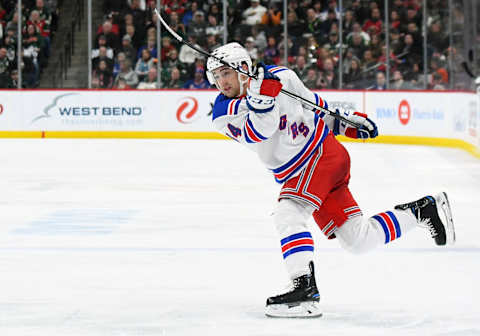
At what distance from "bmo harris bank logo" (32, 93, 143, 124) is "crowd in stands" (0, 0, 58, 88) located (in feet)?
2.02

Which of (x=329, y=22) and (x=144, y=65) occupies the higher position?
(x=329, y=22)

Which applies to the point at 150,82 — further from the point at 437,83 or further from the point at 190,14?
the point at 437,83

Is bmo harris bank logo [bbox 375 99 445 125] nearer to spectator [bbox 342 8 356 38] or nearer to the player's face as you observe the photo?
spectator [bbox 342 8 356 38]

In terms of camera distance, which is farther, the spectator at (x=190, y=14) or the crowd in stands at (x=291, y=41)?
the spectator at (x=190, y=14)

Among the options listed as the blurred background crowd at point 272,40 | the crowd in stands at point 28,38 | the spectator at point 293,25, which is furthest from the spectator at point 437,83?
the crowd in stands at point 28,38

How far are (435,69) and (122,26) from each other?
5125mm

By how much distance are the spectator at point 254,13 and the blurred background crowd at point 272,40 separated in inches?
0.6

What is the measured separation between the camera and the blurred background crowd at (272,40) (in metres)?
15.4

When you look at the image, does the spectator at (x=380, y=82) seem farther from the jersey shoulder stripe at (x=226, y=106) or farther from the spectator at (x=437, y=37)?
the jersey shoulder stripe at (x=226, y=106)

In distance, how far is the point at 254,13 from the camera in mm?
16188

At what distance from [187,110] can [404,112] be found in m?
A: 3.36

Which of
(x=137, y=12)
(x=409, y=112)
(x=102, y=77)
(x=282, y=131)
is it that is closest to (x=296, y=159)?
(x=282, y=131)

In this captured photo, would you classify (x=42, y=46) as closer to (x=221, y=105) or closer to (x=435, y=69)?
(x=435, y=69)

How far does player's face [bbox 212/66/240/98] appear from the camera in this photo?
12.7 ft
